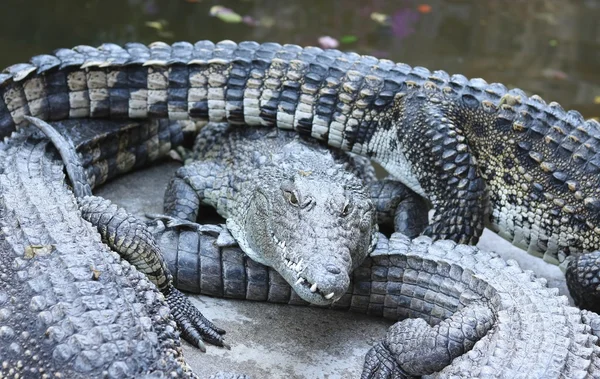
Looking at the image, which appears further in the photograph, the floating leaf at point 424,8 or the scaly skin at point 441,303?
the floating leaf at point 424,8

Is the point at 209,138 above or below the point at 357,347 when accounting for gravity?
above

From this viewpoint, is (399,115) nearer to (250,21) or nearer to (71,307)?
(71,307)

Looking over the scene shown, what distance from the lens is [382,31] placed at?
348 inches

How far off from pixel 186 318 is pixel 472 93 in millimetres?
1998

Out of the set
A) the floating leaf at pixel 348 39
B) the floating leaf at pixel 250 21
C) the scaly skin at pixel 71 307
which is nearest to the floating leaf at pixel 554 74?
the floating leaf at pixel 348 39

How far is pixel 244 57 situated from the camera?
4809mm

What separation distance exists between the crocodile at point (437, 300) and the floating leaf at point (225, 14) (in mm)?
4580

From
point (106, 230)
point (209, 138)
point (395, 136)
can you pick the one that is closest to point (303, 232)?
point (106, 230)

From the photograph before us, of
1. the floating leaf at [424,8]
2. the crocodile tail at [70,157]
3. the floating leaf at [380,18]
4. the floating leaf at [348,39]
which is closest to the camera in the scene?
the crocodile tail at [70,157]

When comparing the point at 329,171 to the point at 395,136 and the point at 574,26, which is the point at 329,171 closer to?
the point at 395,136

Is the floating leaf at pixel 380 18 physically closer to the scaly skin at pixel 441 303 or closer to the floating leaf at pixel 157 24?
the floating leaf at pixel 157 24

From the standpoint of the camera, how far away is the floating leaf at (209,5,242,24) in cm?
857

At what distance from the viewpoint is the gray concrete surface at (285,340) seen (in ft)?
12.0

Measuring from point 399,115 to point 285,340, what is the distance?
4.86 feet
